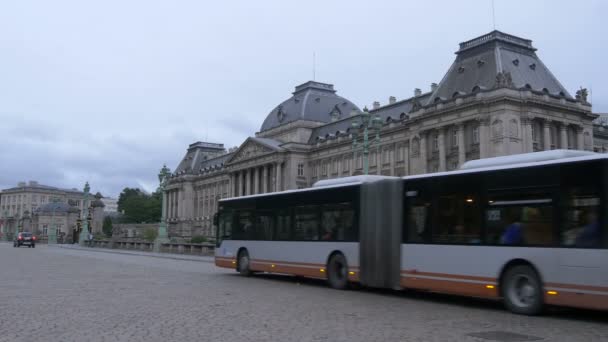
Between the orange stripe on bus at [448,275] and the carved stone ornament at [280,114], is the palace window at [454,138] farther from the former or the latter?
the orange stripe on bus at [448,275]

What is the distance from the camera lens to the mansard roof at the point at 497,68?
60.0 m

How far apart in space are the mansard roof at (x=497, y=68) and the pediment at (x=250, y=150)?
38.2 metres

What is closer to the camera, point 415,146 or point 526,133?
point 526,133

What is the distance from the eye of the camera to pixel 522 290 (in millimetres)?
12406

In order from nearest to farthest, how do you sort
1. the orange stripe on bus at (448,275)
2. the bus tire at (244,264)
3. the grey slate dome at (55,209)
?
the orange stripe on bus at (448,275)
the bus tire at (244,264)
the grey slate dome at (55,209)

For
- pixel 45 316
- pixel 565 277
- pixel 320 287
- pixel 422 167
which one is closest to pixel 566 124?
pixel 422 167

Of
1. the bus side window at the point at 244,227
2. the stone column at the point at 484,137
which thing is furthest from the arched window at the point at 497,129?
the bus side window at the point at 244,227

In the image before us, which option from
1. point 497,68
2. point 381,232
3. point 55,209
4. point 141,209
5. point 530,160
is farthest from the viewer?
point 141,209

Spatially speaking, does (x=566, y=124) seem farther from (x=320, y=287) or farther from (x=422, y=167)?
(x=320, y=287)

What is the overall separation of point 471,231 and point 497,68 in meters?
49.9

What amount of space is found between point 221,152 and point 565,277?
12734cm

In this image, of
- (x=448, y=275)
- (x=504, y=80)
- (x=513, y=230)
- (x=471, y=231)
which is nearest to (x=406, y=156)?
(x=504, y=80)

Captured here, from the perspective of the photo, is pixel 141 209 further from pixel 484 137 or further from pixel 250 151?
pixel 484 137

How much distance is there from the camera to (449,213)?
14055 millimetres
